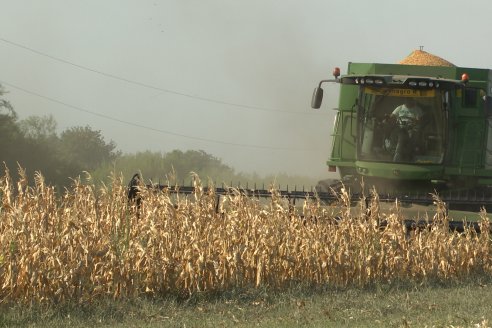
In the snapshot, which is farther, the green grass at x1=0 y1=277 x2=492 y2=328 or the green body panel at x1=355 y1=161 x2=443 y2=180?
the green body panel at x1=355 y1=161 x2=443 y2=180

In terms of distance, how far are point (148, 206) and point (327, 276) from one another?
2.30 meters

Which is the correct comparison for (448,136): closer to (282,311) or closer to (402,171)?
(402,171)

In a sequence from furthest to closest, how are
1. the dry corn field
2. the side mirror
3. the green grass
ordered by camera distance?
1. the side mirror
2. the dry corn field
3. the green grass

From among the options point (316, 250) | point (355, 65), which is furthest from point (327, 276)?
point (355, 65)

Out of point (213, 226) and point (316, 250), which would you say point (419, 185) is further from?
point (213, 226)

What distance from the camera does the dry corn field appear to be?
10.4 meters

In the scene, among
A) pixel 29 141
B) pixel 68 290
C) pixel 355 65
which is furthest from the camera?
pixel 29 141

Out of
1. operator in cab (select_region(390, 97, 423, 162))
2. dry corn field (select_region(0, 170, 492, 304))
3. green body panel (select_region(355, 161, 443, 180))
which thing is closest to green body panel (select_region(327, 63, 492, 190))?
green body panel (select_region(355, 161, 443, 180))

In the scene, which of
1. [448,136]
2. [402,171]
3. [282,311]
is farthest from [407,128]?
[282,311]

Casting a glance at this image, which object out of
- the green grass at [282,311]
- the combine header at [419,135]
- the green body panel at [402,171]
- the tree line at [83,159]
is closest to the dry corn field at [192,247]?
the green grass at [282,311]

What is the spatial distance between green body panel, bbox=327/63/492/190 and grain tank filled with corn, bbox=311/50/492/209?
2cm

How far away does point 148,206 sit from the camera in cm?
1201

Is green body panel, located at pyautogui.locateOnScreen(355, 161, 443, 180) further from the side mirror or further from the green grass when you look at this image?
the green grass

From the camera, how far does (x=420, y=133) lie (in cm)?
1652
